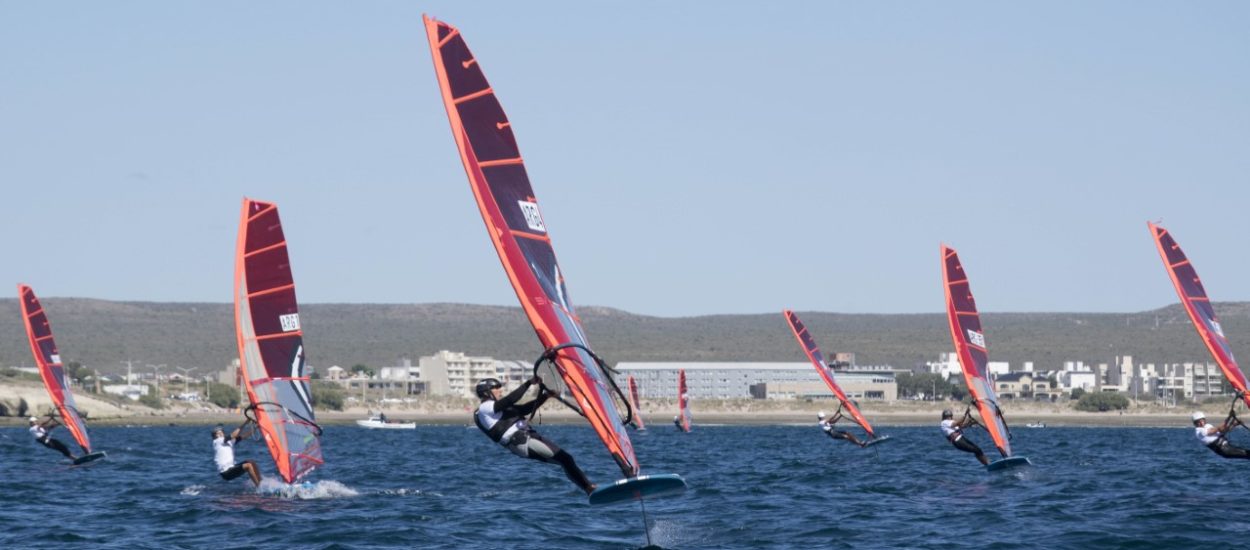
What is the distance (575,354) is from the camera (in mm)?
16109

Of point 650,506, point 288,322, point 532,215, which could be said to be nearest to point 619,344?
point 288,322

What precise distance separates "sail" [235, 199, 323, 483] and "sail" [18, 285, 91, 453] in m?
13.8

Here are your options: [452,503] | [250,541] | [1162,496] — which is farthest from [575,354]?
[1162,496]

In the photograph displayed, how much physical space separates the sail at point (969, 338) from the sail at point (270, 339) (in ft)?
45.2

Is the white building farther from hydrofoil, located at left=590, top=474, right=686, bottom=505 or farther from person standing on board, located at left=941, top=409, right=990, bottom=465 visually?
hydrofoil, located at left=590, top=474, right=686, bottom=505

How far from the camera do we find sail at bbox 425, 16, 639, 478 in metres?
16.1

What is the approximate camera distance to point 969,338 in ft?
119

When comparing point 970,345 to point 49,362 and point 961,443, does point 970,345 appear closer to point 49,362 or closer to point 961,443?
point 961,443

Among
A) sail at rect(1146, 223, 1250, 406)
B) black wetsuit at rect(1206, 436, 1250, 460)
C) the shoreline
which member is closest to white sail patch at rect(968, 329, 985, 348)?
sail at rect(1146, 223, 1250, 406)

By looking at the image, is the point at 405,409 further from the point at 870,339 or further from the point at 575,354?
the point at 575,354

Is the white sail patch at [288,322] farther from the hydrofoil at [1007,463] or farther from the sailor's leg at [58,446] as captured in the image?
the hydrofoil at [1007,463]

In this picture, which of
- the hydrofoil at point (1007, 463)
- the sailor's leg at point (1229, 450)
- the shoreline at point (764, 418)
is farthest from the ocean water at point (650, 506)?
the shoreline at point (764, 418)

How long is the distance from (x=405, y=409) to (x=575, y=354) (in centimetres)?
11374

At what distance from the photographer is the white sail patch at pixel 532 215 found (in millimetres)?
17297
